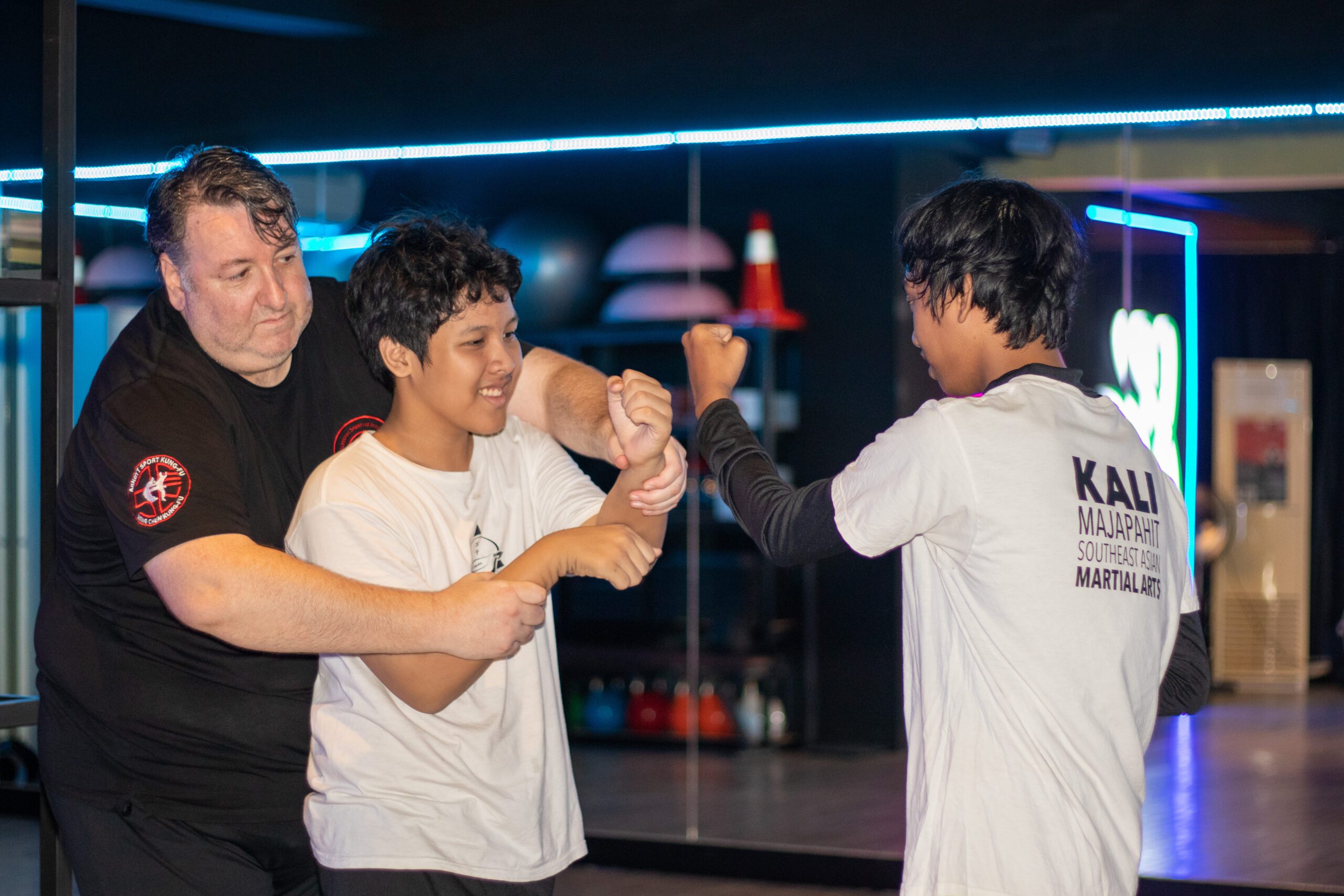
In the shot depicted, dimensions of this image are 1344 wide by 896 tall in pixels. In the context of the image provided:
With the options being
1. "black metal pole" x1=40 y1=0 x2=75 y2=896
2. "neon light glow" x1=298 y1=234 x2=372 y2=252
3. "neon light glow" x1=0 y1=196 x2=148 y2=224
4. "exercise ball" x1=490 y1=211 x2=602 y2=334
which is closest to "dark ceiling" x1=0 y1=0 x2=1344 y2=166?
"neon light glow" x1=0 y1=196 x2=148 y2=224

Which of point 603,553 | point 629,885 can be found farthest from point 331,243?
point 603,553

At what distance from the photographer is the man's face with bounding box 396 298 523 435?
1796mm

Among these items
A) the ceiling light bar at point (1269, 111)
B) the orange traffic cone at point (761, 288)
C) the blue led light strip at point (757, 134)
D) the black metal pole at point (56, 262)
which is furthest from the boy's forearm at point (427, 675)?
the orange traffic cone at point (761, 288)

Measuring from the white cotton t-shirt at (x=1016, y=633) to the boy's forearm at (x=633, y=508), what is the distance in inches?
13.4

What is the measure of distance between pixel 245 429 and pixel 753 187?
16.2ft

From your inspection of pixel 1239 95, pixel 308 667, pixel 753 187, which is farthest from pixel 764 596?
pixel 308 667

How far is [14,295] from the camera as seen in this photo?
7.20 feet

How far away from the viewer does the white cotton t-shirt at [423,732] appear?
1661mm

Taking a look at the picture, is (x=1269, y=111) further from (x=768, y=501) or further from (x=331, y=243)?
(x=331, y=243)

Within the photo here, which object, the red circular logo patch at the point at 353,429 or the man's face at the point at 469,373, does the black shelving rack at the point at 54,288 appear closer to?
the red circular logo patch at the point at 353,429

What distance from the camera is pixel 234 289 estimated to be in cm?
189

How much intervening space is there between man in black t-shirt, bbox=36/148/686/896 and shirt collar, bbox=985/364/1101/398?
0.46 m

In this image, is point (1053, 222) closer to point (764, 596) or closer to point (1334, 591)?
point (764, 596)

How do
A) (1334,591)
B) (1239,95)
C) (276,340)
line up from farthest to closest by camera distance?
1. (1334,591)
2. (1239,95)
3. (276,340)
